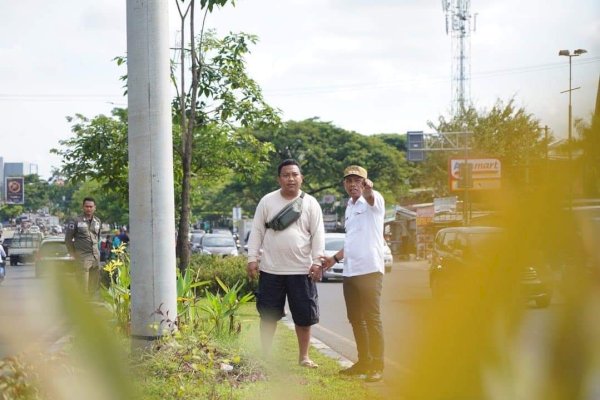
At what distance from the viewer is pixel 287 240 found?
21.2ft

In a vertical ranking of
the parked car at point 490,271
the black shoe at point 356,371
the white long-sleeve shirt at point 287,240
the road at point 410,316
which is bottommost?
the black shoe at point 356,371

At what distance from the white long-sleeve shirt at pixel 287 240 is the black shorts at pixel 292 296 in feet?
0.20

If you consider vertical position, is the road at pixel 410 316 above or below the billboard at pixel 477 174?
below

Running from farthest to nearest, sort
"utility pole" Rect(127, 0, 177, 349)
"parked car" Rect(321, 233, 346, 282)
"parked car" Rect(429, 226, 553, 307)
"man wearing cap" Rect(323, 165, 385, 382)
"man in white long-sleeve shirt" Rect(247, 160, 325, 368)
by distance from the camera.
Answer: "parked car" Rect(321, 233, 346, 282) → "man in white long-sleeve shirt" Rect(247, 160, 325, 368) → "man wearing cap" Rect(323, 165, 385, 382) → "utility pole" Rect(127, 0, 177, 349) → "parked car" Rect(429, 226, 553, 307)

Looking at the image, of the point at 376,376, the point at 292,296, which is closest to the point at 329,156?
the point at 292,296

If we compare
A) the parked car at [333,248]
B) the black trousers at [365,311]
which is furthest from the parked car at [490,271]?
the parked car at [333,248]

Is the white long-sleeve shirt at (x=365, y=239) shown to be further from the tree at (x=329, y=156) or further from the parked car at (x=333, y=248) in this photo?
the tree at (x=329, y=156)

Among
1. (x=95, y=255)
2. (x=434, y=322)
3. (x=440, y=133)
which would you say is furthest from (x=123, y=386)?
(x=95, y=255)

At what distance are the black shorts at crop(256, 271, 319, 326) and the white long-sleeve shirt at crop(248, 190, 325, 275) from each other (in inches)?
2.4

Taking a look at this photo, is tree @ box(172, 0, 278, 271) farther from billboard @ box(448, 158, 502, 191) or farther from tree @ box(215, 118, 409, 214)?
tree @ box(215, 118, 409, 214)

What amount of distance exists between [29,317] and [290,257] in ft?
19.4

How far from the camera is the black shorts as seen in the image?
647 centimetres

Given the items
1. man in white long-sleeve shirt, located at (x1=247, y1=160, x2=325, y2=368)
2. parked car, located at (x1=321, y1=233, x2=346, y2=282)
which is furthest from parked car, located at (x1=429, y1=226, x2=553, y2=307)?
parked car, located at (x1=321, y1=233, x2=346, y2=282)

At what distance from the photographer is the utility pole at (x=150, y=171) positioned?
5.08 meters
